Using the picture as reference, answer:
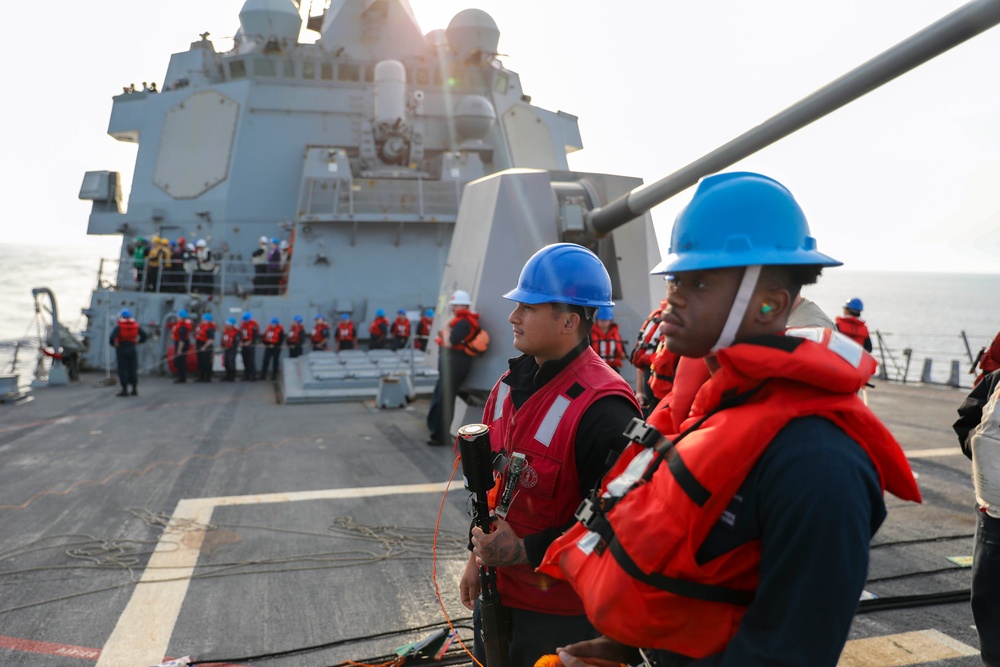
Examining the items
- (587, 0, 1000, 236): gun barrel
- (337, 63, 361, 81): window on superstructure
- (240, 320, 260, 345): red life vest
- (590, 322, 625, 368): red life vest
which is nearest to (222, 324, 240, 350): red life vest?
(240, 320, 260, 345): red life vest

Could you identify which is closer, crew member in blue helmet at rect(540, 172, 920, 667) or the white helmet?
crew member in blue helmet at rect(540, 172, 920, 667)

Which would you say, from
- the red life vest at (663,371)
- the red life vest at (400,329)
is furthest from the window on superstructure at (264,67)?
the red life vest at (663,371)

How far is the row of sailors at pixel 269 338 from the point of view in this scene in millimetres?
14109

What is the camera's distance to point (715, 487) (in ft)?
3.86

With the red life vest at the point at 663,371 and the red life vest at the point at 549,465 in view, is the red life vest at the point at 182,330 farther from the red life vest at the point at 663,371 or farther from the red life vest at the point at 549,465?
the red life vest at the point at 549,465

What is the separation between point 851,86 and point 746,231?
227 centimetres

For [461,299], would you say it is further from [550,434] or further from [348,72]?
[348,72]

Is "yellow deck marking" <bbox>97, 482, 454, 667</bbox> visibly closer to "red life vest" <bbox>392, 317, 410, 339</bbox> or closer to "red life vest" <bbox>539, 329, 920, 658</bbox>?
"red life vest" <bbox>539, 329, 920, 658</bbox>

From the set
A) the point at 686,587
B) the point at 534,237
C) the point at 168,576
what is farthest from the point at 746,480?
the point at 534,237

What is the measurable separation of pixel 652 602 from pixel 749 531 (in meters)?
0.21

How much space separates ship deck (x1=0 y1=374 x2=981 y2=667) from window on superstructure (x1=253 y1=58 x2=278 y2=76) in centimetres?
1136

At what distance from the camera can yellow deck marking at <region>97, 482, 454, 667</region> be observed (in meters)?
3.37

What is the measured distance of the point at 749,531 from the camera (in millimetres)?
Result: 1216

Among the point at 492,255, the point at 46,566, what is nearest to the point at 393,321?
the point at 492,255
